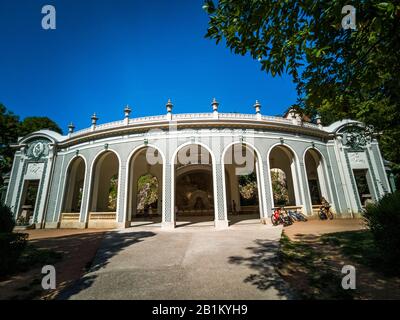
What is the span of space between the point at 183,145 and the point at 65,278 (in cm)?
973

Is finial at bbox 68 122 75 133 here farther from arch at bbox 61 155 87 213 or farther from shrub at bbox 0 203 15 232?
shrub at bbox 0 203 15 232

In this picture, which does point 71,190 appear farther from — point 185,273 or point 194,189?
point 185,273

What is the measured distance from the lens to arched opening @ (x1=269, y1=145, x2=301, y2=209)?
15.0 meters

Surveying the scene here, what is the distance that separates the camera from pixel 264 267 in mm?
4910

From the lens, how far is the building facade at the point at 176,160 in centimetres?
1329

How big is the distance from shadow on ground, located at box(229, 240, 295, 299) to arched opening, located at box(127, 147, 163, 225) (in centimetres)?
991

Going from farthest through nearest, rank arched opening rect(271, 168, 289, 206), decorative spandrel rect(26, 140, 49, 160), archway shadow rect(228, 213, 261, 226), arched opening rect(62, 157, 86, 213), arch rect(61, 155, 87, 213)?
1. arched opening rect(271, 168, 289, 206)
2. decorative spandrel rect(26, 140, 49, 160)
3. arched opening rect(62, 157, 86, 213)
4. arch rect(61, 155, 87, 213)
5. archway shadow rect(228, 213, 261, 226)

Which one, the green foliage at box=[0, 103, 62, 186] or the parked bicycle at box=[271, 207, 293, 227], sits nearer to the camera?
the parked bicycle at box=[271, 207, 293, 227]

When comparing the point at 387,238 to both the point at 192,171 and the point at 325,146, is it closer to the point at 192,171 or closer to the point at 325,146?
the point at 325,146

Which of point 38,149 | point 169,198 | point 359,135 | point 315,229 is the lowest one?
point 315,229

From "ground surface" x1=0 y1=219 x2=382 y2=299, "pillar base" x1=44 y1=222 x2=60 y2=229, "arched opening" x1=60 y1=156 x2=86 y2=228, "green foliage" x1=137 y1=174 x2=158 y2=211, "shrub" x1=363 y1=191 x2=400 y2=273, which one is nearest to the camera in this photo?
"ground surface" x1=0 y1=219 x2=382 y2=299

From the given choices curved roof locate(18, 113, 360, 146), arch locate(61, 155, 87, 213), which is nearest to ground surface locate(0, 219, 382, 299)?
curved roof locate(18, 113, 360, 146)

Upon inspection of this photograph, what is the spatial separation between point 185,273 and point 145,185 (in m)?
30.1
